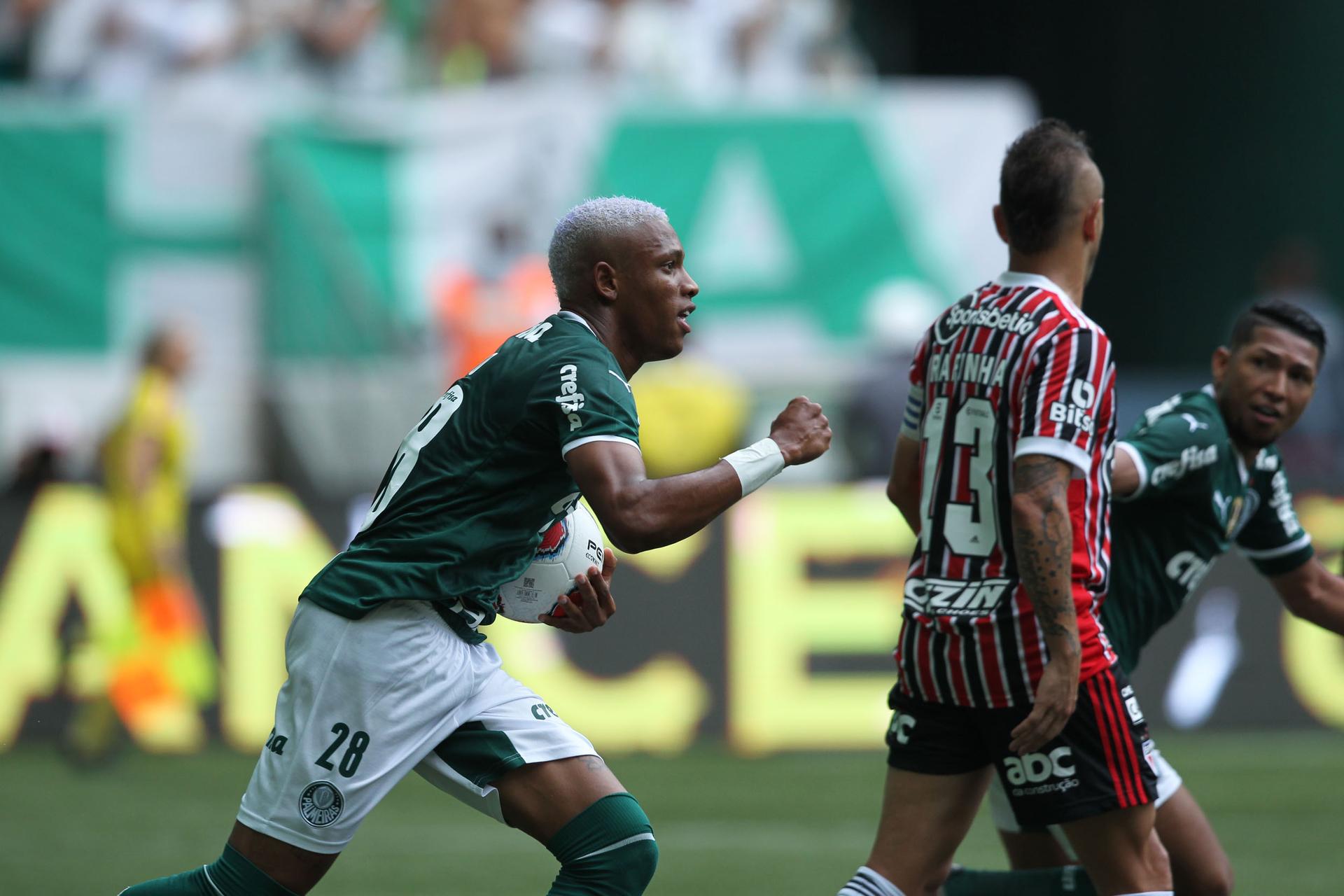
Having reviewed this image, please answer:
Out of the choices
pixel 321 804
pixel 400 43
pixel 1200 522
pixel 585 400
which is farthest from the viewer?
pixel 400 43

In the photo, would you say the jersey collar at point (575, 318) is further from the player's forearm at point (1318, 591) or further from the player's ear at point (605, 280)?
the player's forearm at point (1318, 591)

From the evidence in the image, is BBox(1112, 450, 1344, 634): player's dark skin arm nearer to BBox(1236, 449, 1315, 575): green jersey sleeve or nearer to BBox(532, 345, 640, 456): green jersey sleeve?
BBox(1236, 449, 1315, 575): green jersey sleeve

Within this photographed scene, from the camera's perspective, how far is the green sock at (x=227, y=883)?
4270 millimetres

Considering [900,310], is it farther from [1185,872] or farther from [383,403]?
[1185,872]

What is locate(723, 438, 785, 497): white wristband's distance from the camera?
13.4ft

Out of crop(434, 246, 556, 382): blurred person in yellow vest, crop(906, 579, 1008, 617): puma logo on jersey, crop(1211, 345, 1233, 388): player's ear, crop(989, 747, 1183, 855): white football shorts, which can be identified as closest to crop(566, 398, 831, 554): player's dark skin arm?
crop(906, 579, 1008, 617): puma logo on jersey

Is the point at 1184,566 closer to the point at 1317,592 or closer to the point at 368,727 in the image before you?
the point at 1317,592

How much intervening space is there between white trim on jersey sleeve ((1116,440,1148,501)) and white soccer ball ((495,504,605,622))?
4.42 feet

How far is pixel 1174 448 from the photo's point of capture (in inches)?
190

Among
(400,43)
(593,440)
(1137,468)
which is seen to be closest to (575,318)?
(593,440)

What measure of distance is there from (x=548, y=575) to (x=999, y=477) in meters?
1.10

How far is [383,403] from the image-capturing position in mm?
13898

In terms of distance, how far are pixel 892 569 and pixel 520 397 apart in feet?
23.6

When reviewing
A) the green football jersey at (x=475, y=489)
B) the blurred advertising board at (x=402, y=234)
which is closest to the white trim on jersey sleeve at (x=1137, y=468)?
the green football jersey at (x=475, y=489)
